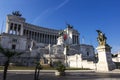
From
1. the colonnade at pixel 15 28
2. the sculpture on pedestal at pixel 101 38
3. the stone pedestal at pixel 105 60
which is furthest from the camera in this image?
the colonnade at pixel 15 28

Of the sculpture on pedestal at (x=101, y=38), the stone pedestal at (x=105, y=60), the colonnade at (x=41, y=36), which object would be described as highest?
the colonnade at (x=41, y=36)

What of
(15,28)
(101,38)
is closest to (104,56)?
(101,38)

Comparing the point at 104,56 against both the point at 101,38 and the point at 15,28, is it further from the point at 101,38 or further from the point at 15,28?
the point at 15,28

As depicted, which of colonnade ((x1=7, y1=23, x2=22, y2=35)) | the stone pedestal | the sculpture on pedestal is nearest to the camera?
the stone pedestal

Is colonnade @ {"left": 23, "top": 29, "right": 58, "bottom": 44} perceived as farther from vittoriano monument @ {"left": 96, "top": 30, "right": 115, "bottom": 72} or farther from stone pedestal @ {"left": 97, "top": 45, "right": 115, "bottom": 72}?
stone pedestal @ {"left": 97, "top": 45, "right": 115, "bottom": 72}

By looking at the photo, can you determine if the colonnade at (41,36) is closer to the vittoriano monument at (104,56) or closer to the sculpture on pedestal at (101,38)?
the sculpture on pedestal at (101,38)

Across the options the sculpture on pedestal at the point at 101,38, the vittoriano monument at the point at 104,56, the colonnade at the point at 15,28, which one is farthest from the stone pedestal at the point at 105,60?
the colonnade at the point at 15,28

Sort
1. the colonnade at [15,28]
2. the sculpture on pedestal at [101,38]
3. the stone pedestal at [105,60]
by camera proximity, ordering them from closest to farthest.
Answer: the stone pedestal at [105,60] → the sculpture on pedestal at [101,38] → the colonnade at [15,28]

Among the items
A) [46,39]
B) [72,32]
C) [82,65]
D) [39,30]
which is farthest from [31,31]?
[82,65]

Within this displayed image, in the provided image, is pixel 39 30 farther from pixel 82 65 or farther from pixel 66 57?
pixel 82 65

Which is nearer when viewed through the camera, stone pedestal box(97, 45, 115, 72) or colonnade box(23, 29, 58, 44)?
stone pedestal box(97, 45, 115, 72)

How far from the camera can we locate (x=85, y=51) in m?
103

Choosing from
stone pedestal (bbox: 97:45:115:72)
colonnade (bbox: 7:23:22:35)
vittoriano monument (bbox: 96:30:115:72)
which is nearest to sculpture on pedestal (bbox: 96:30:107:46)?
vittoriano monument (bbox: 96:30:115:72)

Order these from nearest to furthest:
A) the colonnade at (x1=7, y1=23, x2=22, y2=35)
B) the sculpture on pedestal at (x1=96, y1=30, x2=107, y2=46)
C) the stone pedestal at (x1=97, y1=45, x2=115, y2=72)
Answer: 1. the stone pedestal at (x1=97, y1=45, x2=115, y2=72)
2. the sculpture on pedestal at (x1=96, y1=30, x2=107, y2=46)
3. the colonnade at (x1=7, y1=23, x2=22, y2=35)
